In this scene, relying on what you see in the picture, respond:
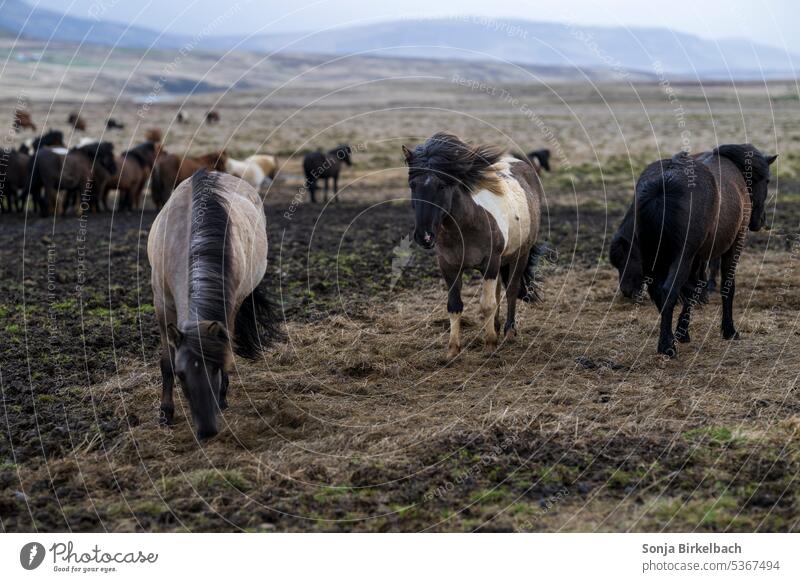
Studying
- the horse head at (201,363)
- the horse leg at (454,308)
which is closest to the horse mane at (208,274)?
the horse head at (201,363)

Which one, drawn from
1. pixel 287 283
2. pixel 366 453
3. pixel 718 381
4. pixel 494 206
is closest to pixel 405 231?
pixel 287 283

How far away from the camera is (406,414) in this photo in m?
7.17

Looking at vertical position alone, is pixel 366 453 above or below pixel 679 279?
below

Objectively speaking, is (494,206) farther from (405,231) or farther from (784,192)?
(784,192)

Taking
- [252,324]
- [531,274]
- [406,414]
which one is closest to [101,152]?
[531,274]

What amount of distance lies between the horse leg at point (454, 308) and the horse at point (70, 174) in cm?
1368

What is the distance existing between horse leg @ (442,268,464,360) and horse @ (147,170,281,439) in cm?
188

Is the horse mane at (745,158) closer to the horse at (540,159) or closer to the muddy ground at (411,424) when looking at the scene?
the muddy ground at (411,424)

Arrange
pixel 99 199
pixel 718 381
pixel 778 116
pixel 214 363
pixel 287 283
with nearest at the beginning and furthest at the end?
pixel 214 363
pixel 718 381
pixel 287 283
pixel 99 199
pixel 778 116

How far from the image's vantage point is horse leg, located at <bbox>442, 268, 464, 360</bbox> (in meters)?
8.64

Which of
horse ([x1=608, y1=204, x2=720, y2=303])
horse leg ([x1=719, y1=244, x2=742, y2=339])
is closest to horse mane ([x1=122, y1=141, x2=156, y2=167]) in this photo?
horse ([x1=608, y1=204, x2=720, y2=303])

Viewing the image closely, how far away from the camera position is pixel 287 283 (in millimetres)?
12547
